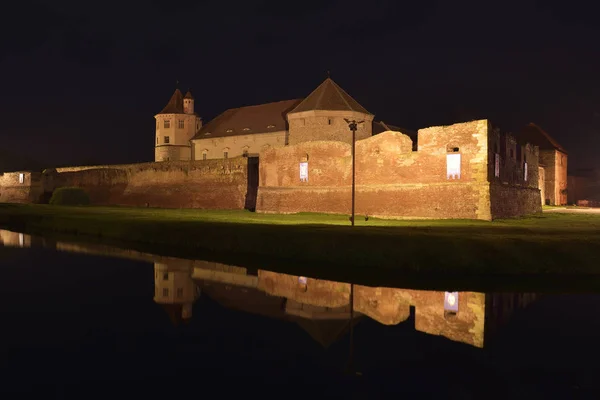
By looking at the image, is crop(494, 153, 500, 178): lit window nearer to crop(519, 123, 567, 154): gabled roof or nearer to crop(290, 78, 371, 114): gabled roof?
crop(290, 78, 371, 114): gabled roof

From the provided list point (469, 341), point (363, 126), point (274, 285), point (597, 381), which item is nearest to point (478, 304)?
point (469, 341)

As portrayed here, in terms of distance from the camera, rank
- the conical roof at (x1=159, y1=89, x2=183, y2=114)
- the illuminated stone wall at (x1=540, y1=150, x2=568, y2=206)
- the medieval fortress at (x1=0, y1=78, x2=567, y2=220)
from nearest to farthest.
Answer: the medieval fortress at (x1=0, y1=78, x2=567, y2=220) < the illuminated stone wall at (x1=540, y1=150, x2=568, y2=206) < the conical roof at (x1=159, y1=89, x2=183, y2=114)

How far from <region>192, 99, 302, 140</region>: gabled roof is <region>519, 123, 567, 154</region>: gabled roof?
2664 centimetres

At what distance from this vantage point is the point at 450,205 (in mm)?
27469

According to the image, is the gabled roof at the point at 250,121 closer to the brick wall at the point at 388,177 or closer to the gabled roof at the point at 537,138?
the brick wall at the point at 388,177

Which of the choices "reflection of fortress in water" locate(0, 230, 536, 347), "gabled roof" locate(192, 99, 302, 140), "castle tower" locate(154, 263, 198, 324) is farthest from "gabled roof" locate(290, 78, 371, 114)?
"reflection of fortress in water" locate(0, 230, 536, 347)

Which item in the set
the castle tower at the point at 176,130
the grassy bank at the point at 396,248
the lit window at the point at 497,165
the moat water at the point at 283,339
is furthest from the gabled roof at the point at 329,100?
the moat water at the point at 283,339

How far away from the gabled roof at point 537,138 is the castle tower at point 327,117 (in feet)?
73.3

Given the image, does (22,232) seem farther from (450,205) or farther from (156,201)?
(450,205)

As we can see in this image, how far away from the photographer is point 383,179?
30.4 meters

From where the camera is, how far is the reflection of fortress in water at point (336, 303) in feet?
37.2

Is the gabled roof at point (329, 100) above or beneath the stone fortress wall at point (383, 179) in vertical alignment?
above

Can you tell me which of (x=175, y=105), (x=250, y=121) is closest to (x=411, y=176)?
(x=250, y=121)

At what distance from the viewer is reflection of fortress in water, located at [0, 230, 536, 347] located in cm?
1138
